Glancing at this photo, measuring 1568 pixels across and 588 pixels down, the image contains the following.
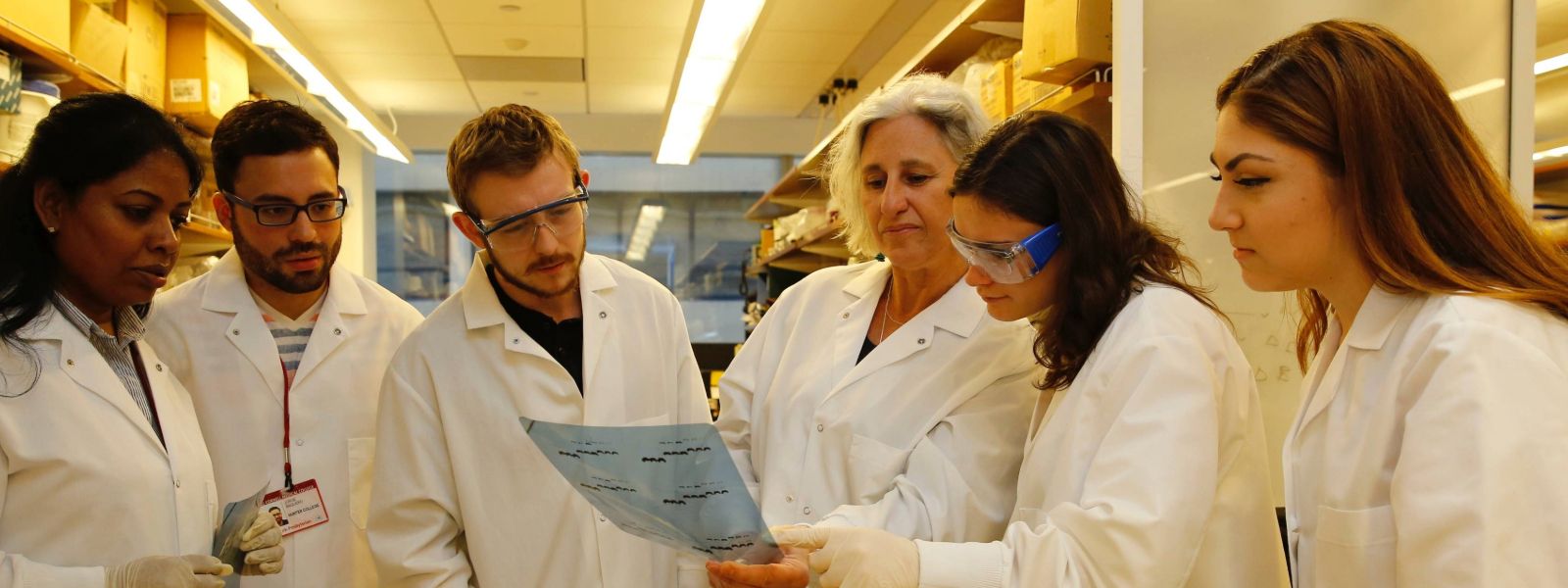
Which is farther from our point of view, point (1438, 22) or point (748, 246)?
point (748, 246)

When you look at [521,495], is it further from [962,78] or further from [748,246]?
[748,246]

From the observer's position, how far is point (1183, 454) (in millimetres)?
1211

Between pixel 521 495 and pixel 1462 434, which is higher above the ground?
pixel 1462 434

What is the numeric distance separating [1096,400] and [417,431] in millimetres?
1160

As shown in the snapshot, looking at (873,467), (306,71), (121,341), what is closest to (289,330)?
(121,341)

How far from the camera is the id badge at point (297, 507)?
→ 197 cm

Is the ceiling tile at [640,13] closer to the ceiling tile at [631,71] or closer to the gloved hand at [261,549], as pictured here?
the ceiling tile at [631,71]

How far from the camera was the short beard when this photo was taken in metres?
2.01

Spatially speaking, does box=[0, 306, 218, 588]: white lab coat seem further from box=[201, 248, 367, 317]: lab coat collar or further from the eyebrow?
the eyebrow

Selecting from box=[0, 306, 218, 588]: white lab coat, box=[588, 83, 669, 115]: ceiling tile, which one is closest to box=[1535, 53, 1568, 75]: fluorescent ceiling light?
box=[0, 306, 218, 588]: white lab coat

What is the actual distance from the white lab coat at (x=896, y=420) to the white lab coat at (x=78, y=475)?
3.12ft

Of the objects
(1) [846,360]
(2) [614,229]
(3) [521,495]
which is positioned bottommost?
(3) [521,495]

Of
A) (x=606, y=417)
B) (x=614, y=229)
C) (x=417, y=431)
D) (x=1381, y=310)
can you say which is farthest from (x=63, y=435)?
(x=614, y=229)

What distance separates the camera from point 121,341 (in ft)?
5.52
